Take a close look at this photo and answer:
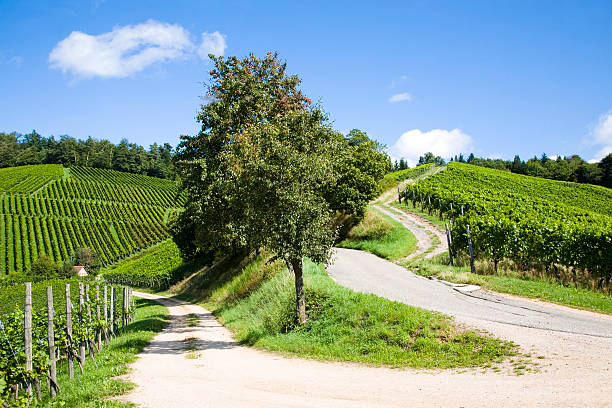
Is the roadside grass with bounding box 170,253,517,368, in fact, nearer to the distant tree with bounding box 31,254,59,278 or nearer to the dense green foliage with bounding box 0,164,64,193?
the distant tree with bounding box 31,254,59,278

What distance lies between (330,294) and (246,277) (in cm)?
1116

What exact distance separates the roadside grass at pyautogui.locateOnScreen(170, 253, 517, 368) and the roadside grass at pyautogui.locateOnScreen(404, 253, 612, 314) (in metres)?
5.29

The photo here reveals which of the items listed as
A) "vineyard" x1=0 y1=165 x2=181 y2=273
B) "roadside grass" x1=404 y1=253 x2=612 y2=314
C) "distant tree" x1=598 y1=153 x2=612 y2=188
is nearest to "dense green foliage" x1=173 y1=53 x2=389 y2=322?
"roadside grass" x1=404 y1=253 x2=612 y2=314

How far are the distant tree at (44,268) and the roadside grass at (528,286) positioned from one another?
68.7 metres

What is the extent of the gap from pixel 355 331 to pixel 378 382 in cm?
367

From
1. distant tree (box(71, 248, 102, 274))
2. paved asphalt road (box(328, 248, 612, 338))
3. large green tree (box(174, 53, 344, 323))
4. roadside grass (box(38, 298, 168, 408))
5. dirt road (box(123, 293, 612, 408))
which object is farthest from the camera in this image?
distant tree (box(71, 248, 102, 274))

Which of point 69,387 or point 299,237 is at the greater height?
point 299,237

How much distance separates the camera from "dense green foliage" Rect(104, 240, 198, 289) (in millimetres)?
53031

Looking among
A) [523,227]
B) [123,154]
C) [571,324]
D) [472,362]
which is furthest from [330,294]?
[123,154]

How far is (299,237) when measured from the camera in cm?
1372

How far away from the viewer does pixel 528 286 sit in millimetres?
16250

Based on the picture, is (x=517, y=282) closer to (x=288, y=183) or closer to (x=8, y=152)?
(x=288, y=183)

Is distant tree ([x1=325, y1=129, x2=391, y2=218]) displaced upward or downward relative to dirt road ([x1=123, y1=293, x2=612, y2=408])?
upward

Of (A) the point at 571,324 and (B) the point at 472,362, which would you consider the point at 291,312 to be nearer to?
(B) the point at 472,362
